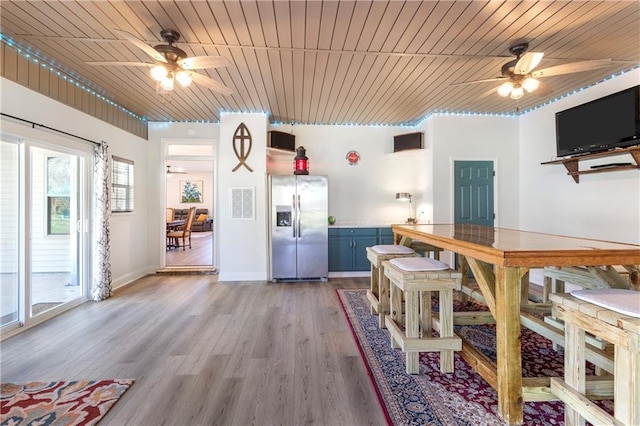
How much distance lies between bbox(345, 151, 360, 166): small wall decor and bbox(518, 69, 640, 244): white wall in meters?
2.77

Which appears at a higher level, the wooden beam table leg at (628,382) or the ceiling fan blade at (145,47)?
the ceiling fan blade at (145,47)

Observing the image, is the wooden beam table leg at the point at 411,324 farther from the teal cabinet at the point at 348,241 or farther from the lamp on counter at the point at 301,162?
the lamp on counter at the point at 301,162

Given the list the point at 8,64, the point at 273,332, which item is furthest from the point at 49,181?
the point at 273,332

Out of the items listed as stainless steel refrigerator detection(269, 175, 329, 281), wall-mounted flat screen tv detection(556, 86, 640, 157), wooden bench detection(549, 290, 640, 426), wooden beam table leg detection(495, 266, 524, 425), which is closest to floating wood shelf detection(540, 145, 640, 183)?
wall-mounted flat screen tv detection(556, 86, 640, 157)

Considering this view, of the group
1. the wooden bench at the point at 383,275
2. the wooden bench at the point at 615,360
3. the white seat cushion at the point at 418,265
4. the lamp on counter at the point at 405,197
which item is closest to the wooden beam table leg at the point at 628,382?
the wooden bench at the point at 615,360

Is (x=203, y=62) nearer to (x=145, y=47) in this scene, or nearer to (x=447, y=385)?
(x=145, y=47)

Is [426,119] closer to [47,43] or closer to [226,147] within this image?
[226,147]

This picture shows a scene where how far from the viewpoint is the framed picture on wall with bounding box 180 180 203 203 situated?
12.1 m

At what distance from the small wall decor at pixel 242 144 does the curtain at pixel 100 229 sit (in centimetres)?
176

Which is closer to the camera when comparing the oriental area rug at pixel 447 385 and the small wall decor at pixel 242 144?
the oriental area rug at pixel 447 385

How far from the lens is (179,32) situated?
2471 mm

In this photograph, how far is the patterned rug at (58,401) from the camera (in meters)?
1.66

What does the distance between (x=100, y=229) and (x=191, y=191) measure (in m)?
8.73

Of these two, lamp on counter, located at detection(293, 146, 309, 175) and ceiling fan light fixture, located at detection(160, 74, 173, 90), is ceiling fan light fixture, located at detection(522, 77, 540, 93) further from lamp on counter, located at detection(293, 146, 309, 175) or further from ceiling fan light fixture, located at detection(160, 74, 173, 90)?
ceiling fan light fixture, located at detection(160, 74, 173, 90)
